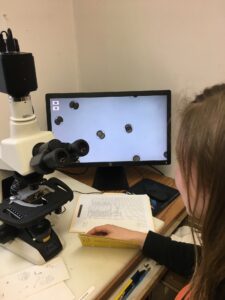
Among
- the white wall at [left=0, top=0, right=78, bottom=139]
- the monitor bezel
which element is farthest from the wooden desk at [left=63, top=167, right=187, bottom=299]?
the white wall at [left=0, top=0, right=78, bottom=139]

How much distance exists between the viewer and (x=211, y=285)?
63 centimetres

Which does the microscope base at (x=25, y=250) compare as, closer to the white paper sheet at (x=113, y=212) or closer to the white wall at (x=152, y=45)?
the white paper sheet at (x=113, y=212)

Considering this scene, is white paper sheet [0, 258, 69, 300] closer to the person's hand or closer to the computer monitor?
the person's hand

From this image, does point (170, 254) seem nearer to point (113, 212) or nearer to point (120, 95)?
point (113, 212)

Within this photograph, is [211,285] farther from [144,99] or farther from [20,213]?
[144,99]

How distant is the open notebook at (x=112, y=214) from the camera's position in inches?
A: 39.6

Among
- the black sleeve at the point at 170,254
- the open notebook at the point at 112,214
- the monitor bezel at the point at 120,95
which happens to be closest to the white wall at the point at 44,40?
the monitor bezel at the point at 120,95

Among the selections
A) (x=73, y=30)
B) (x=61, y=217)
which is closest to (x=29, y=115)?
(x=61, y=217)

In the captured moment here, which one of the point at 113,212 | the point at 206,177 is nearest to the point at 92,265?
the point at 113,212

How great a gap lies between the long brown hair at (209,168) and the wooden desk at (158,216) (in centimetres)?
28

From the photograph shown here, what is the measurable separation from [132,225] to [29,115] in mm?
505

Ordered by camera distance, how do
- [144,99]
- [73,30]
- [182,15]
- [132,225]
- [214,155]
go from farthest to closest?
[73,30] < [144,99] < [182,15] < [132,225] < [214,155]

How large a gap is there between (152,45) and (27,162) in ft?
2.48

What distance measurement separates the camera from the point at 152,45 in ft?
4.10
